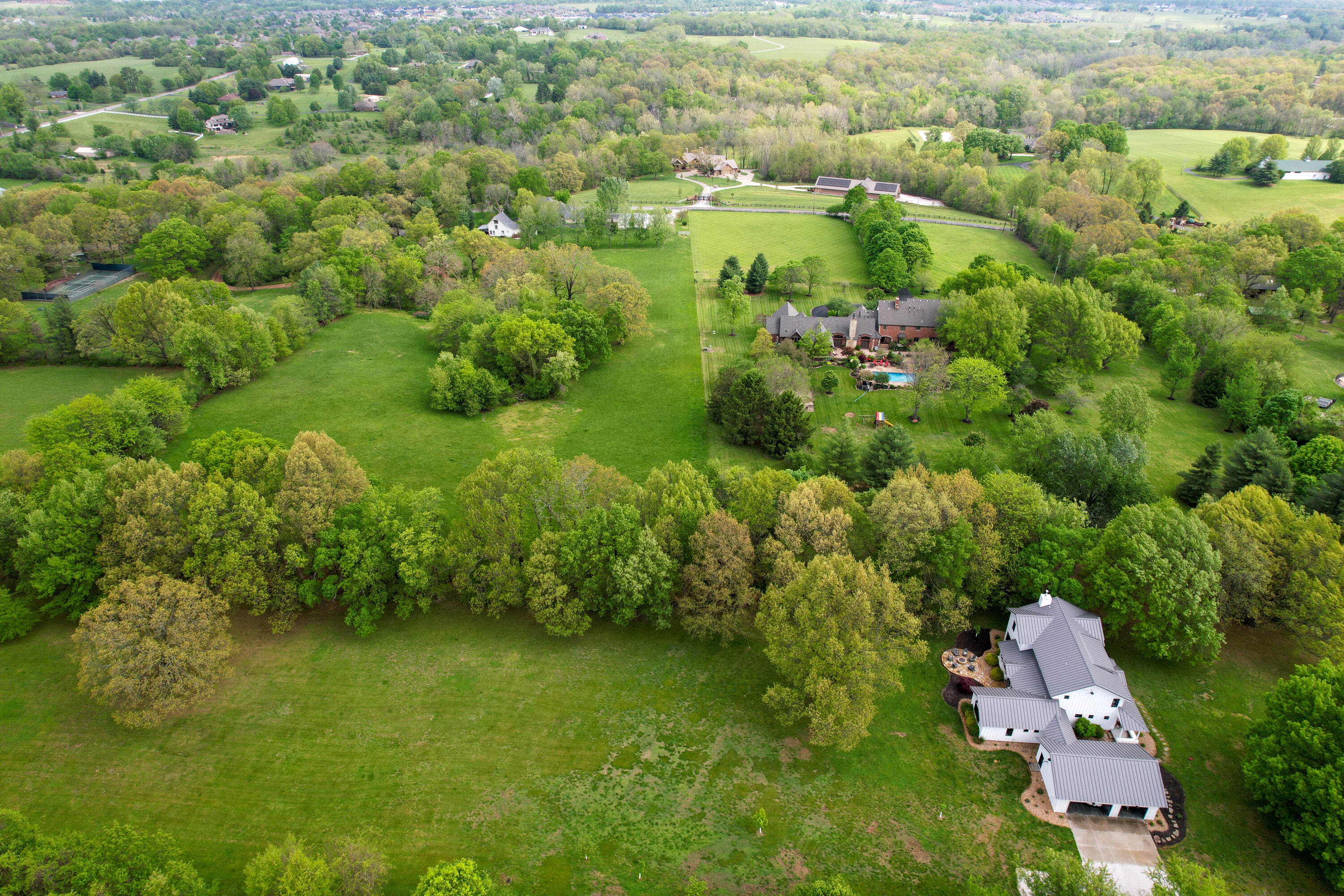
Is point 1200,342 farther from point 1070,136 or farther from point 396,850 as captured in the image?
point 1070,136

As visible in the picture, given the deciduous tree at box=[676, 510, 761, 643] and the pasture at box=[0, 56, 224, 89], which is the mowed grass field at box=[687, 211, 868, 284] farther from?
the pasture at box=[0, 56, 224, 89]

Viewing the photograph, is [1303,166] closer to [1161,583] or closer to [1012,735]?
[1161,583]

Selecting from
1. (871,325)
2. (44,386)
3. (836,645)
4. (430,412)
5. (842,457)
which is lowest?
(430,412)

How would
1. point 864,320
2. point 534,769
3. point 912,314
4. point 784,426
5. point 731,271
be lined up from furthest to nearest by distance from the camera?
point 731,271, point 864,320, point 912,314, point 784,426, point 534,769

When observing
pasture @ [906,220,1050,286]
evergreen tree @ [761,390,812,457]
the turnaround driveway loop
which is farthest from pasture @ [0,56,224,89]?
the turnaround driveway loop

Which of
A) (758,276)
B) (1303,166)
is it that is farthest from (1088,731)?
(1303,166)

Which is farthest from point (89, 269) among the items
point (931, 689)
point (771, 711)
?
point (931, 689)
